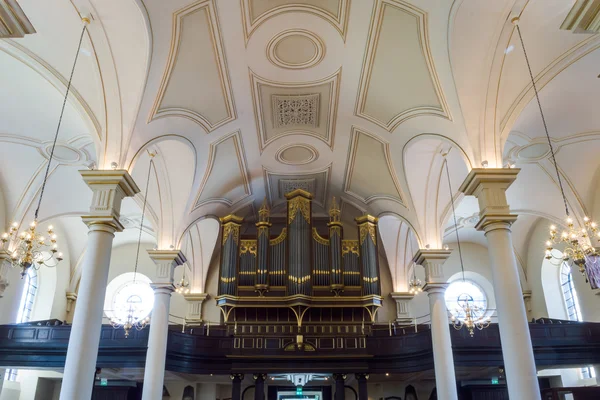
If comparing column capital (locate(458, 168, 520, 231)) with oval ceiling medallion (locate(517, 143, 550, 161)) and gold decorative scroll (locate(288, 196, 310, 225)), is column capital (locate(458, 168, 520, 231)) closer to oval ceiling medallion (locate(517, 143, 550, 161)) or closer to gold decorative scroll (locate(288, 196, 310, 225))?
oval ceiling medallion (locate(517, 143, 550, 161))

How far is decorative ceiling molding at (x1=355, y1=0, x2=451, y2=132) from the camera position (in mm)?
8750

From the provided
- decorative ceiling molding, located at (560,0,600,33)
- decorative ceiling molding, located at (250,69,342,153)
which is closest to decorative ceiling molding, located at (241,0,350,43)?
decorative ceiling molding, located at (250,69,342,153)

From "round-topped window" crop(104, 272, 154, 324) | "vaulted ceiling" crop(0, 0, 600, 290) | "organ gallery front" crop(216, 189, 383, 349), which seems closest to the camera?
"vaulted ceiling" crop(0, 0, 600, 290)

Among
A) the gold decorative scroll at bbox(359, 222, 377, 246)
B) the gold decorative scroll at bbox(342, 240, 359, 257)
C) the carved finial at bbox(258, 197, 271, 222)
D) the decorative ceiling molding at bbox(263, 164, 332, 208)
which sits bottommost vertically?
the gold decorative scroll at bbox(342, 240, 359, 257)

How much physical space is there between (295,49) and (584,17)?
6.81m

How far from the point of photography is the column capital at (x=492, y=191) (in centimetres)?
796

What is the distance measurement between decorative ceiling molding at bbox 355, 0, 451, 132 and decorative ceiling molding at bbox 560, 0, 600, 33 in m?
4.46

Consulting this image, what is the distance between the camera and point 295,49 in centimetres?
1031

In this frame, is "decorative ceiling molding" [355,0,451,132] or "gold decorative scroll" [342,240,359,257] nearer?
"decorative ceiling molding" [355,0,451,132]

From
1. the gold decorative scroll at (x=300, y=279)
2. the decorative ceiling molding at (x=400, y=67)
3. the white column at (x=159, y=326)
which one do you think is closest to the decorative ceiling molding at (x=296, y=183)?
A: the gold decorative scroll at (x=300, y=279)

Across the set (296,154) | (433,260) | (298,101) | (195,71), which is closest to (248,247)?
(296,154)

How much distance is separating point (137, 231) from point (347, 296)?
858cm

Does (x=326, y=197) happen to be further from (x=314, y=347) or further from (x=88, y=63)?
(x=88, y=63)

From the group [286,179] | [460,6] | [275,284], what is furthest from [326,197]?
[460,6]
